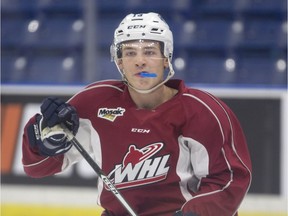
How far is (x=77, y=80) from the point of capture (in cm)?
422

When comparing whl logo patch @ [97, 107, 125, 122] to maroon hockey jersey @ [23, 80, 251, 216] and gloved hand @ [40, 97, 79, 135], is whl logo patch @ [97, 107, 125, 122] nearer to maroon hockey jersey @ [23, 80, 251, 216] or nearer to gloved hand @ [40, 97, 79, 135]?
maroon hockey jersey @ [23, 80, 251, 216]

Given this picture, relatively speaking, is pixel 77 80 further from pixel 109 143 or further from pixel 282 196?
pixel 109 143

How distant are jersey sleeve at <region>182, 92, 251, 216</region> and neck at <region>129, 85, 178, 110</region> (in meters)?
0.12

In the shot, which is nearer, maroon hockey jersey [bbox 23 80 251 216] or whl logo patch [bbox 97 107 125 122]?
maroon hockey jersey [bbox 23 80 251 216]

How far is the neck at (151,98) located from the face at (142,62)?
6 centimetres

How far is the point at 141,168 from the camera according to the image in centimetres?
218

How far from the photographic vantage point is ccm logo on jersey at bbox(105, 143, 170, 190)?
7.07 feet

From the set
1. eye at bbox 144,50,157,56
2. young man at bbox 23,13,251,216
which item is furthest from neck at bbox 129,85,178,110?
eye at bbox 144,50,157,56

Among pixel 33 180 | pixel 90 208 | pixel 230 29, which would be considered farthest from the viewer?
pixel 230 29

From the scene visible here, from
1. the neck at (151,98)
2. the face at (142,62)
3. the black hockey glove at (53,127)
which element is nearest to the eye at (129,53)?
the face at (142,62)

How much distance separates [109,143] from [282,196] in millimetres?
1808

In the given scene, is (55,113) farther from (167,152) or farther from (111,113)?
(167,152)

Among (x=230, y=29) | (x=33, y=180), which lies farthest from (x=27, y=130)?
(x=230, y=29)

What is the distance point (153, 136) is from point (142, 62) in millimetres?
216
